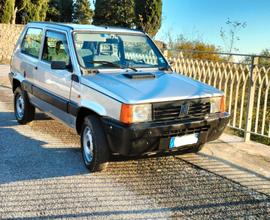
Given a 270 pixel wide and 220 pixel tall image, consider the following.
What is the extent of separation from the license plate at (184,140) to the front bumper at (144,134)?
5 centimetres

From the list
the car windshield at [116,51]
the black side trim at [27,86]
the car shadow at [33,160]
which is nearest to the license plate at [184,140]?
the car shadow at [33,160]

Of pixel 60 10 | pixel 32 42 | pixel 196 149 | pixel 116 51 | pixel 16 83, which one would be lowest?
pixel 196 149

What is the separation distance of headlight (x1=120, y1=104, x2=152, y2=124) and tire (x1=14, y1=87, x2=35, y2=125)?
10.5 feet

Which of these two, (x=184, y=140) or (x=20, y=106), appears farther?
(x=20, y=106)

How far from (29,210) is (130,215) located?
3.31 ft

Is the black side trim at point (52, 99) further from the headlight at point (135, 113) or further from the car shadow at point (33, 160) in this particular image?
the headlight at point (135, 113)

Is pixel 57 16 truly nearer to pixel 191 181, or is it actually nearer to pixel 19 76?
pixel 19 76

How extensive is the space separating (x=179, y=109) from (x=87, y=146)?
130 centimetres

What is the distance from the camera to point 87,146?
17.3 feet

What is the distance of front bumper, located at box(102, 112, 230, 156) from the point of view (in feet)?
14.9

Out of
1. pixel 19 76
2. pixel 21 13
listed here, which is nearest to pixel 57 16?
pixel 21 13

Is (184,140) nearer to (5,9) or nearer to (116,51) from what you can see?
(116,51)

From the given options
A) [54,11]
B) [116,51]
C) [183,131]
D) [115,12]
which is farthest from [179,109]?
[54,11]

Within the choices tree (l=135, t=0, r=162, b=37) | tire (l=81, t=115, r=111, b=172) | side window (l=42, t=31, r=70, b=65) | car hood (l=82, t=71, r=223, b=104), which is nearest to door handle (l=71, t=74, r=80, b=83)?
car hood (l=82, t=71, r=223, b=104)
